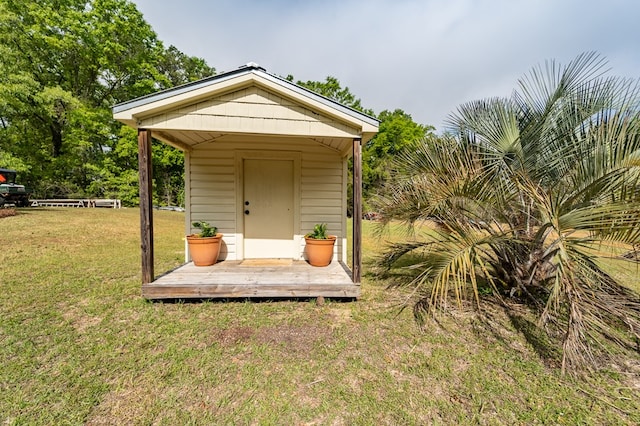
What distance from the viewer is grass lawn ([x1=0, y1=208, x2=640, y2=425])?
1964 millimetres

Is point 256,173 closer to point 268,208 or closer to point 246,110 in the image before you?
point 268,208

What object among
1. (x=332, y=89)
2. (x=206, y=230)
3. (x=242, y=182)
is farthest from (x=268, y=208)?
(x=332, y=89)

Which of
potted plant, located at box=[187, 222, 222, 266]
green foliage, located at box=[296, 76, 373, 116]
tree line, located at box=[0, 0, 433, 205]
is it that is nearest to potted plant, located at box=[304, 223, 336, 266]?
potted plant, located at box=[187, 222, 222, 266]

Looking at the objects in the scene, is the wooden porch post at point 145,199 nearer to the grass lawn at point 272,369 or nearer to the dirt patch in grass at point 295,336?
the grass lawn at point 272,369

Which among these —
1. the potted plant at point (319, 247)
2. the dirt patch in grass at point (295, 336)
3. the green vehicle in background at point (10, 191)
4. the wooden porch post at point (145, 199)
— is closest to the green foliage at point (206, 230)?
the wooden porch post at point (145, 199)

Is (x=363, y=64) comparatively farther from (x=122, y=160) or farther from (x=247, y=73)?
(x=247, y=73)

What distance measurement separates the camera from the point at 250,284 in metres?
3.80

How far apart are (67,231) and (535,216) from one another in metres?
11.5

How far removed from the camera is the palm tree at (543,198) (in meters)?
2.26

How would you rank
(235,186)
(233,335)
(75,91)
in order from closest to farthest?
(233,335) < (235,186) < (75,91)

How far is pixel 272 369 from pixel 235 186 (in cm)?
371

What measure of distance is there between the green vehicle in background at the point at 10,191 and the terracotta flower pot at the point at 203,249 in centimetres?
1236

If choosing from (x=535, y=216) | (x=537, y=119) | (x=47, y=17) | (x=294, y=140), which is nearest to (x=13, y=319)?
(x=294, y=140)

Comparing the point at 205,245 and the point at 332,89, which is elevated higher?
the point at 332,89
